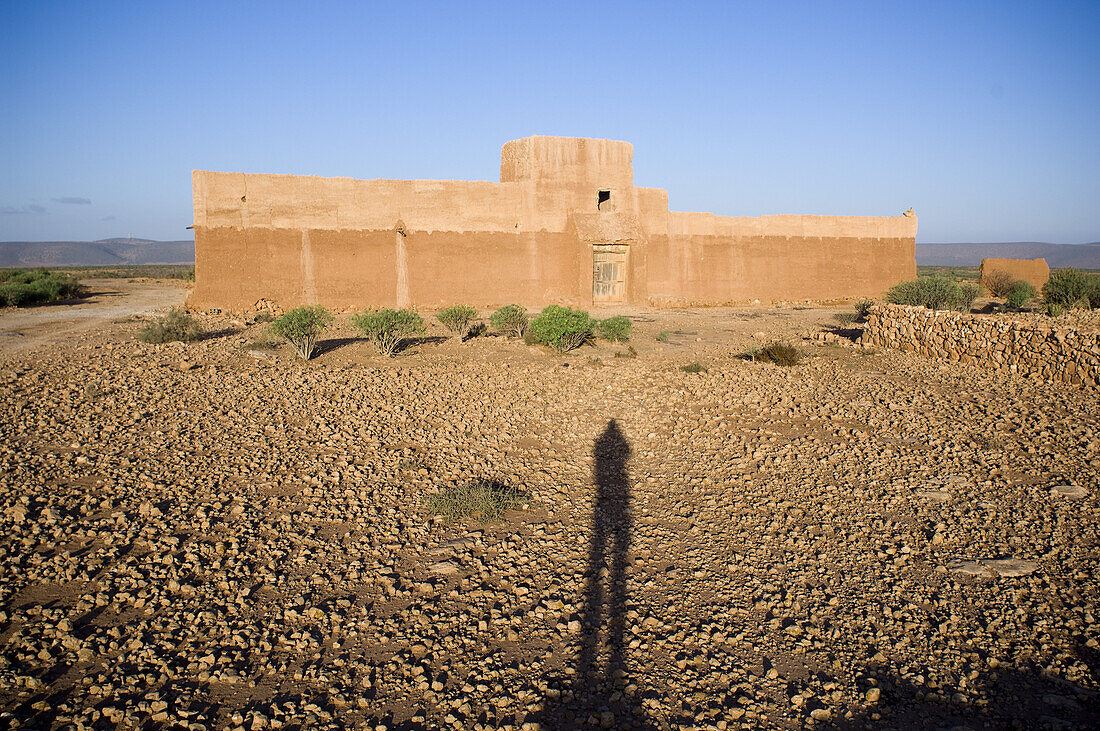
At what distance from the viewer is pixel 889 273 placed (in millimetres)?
24484

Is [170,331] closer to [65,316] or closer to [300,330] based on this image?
[300,330]

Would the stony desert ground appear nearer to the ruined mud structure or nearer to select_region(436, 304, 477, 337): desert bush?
select_region(436, 304, 477, 337): desert bush

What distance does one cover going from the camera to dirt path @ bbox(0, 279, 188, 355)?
12.3m

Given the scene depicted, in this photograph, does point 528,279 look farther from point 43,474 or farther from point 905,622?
point 905,622

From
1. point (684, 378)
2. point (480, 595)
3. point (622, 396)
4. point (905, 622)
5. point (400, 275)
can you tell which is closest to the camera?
point (905, 622)

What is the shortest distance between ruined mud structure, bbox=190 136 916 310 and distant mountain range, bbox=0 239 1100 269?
116 metres

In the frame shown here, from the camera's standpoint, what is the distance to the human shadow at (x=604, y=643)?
120 inches

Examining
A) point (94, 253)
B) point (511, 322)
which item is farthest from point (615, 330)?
point (94, 253)

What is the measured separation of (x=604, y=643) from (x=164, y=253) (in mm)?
178480

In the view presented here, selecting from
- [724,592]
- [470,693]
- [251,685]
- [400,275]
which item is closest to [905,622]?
[724,592]

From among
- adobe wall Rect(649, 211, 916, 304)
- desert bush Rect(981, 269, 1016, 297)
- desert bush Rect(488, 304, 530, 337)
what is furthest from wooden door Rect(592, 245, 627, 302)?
desert bush Rect(981, 269, 1016, 297)

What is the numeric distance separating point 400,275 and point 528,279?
3888mm

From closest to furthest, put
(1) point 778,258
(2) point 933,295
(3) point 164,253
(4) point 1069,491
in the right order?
(4) point 1069,491 < (2) point 933,295 < (1) point 778,258 < (3) point 164,253

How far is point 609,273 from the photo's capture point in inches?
826
